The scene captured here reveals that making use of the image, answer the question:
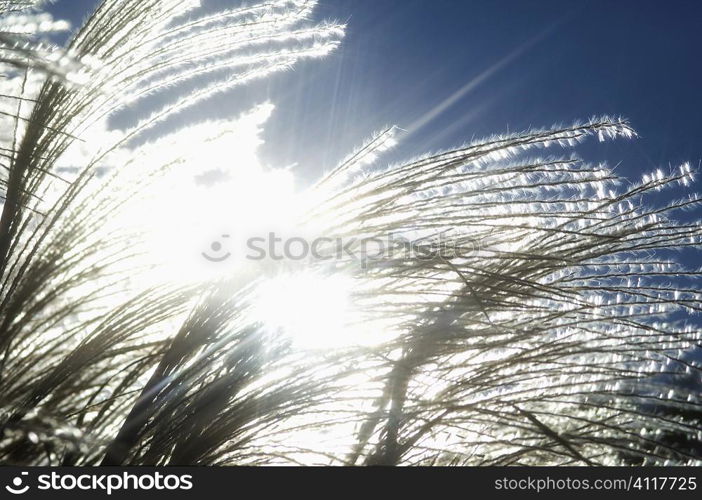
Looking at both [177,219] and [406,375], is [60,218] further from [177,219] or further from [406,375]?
[406,375]

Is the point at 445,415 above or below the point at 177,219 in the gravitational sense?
below

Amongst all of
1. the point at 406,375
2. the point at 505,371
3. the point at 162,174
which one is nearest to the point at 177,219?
the point at 162,174

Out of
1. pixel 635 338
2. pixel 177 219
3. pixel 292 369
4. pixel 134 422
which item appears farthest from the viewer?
pixel 177 219

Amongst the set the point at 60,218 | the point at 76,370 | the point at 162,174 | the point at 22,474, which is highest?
the point at 162,174

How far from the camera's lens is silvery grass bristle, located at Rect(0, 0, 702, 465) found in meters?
0.94

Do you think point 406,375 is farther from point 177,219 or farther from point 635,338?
point 177,219

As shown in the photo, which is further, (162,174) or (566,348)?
(162,174)

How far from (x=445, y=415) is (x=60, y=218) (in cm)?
86

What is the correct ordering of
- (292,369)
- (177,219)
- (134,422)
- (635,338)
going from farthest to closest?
(177,219) < (635,338) < (292,369) < (134,422)

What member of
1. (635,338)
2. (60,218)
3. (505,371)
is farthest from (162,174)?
(635,338)

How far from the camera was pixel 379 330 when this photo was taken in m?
1.04

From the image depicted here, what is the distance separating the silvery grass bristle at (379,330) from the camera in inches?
37.1

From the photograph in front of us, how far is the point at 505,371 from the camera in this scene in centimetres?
103

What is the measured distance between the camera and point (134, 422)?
86 centimetres
